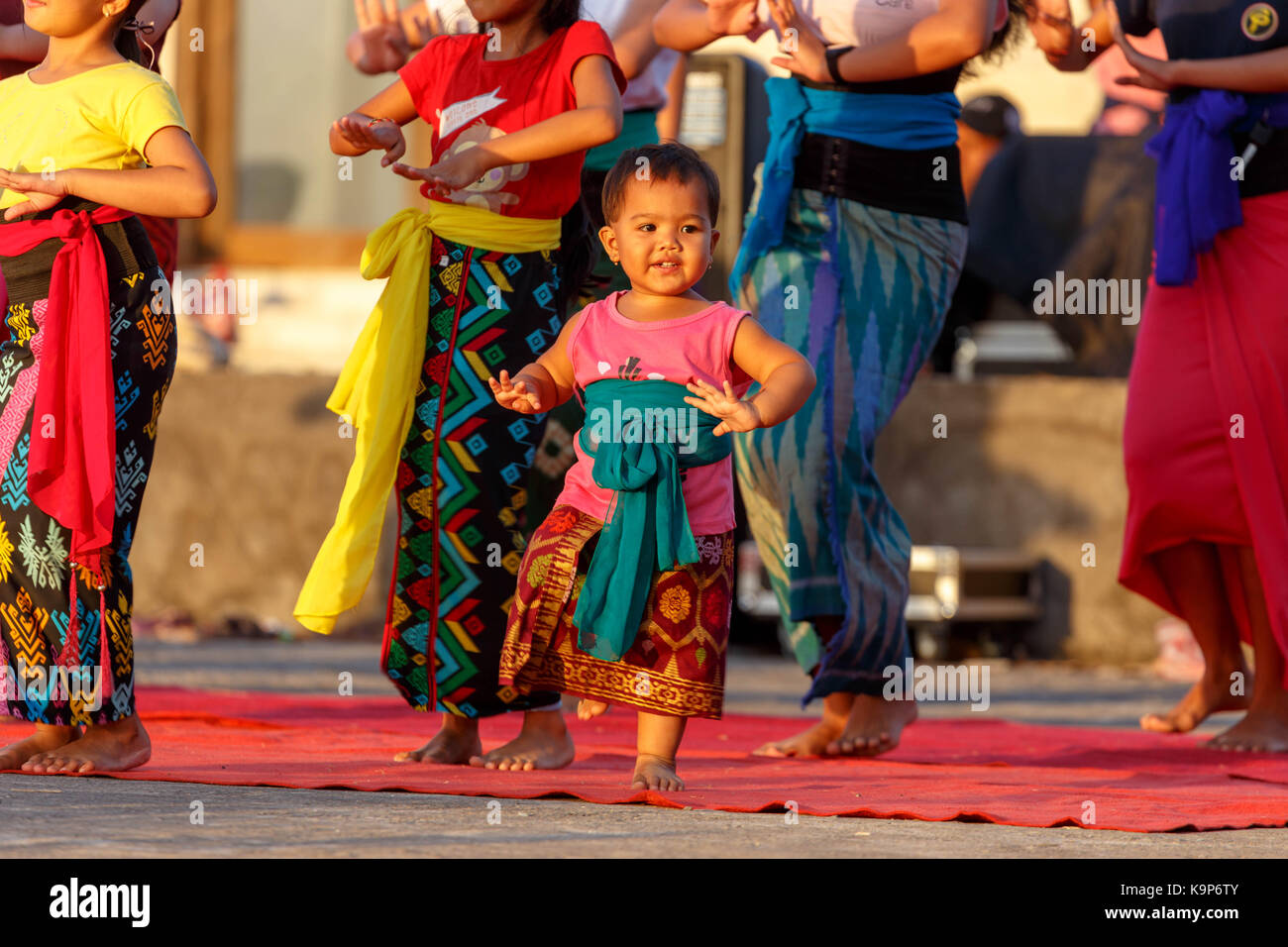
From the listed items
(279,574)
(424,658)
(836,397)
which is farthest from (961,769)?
(279,574)

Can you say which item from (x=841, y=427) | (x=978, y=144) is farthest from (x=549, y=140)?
(x=978, y=144)

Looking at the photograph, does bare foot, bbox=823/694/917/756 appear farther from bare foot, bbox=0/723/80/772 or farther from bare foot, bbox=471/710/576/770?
bare foot, bbox=0/723/80/772

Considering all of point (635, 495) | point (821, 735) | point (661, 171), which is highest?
point (661, 171)

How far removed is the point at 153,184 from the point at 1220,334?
101 inches

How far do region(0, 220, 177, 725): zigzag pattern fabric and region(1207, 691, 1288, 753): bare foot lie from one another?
101 inches

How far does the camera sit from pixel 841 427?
4195mm

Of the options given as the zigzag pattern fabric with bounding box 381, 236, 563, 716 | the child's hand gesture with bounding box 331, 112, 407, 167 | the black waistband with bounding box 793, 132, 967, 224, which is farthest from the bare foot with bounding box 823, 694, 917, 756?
the child's hand gesture with bounding box 331, 112, 407, 167

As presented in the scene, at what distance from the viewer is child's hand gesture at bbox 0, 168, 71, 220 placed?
3246 millimetres

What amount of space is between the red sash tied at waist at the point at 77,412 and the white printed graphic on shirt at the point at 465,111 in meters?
0.76

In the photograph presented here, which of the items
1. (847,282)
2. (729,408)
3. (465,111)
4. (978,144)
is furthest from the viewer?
(978,144)

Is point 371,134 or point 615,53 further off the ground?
point 615,53

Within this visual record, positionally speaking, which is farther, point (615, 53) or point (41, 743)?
point (615, 53)

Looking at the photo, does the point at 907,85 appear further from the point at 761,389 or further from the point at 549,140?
the point at 761,389

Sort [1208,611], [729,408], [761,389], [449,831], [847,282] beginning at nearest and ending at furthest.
Answer: [449,831] → [729,408] → [761,389] → [847,282] → [1208,611]
